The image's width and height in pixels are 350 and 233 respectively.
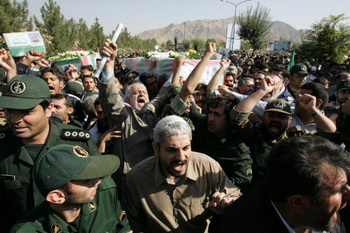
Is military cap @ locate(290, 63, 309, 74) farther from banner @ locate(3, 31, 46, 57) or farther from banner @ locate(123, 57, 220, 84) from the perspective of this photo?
banner @ locate(3, 31, 46, 57)

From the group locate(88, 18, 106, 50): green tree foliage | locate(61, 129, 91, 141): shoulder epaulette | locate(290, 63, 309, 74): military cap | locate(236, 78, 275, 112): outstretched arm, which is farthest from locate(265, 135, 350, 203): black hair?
locate(88, 18, 106, 50): green tree foliage

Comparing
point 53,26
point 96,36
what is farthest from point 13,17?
point 96,36

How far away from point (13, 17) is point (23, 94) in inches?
1227

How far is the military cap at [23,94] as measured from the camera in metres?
2.03

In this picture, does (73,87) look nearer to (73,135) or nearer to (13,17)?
(73,135)

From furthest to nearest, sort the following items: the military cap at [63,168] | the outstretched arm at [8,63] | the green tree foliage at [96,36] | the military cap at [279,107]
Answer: the green tree foliage at [96,36] → the outstretched arm at [8,63] → the military cap at [279,107] → the military cap at [63,168]

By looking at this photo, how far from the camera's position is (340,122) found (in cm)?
251

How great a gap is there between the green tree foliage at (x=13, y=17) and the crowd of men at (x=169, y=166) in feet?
85.6

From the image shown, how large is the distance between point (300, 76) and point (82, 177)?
15.7 feet

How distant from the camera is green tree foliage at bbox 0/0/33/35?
2464 cm

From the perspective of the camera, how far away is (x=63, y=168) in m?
1.60

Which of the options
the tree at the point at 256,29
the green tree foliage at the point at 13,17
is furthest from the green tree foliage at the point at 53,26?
the tree at the point at 256,29

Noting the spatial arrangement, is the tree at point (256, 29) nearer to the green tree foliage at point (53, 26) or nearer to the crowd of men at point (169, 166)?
the green tree foliage at point (53, 26)

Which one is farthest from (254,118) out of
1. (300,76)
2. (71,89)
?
(71,89)
